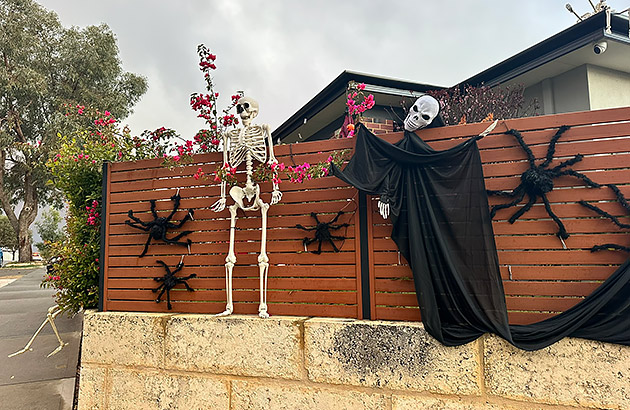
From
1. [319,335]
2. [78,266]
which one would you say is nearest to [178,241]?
[78,266]

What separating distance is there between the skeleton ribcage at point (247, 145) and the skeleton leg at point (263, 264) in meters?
0.40

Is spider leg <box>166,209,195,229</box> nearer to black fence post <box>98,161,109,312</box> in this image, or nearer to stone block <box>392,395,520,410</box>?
black fence post <box>98,161,109,312</box>

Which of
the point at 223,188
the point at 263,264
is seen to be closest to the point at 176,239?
the point at 223,188

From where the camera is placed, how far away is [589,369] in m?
2.53

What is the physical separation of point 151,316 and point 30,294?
1254 centimetres

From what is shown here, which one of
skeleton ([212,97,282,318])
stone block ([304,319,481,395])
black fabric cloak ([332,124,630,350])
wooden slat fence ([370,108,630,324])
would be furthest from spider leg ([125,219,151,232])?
wooden slat fence ([370,108,630,324])

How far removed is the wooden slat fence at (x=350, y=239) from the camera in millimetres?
2689

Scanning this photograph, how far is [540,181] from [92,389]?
13.2ft

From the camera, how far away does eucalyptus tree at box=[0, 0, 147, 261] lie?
21828 millimetres

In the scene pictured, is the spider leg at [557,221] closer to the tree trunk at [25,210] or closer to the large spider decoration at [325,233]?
the large spider decoration at [325,233]

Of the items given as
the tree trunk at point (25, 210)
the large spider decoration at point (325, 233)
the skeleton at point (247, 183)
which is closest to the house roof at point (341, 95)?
the skeleton at point (247, 183)

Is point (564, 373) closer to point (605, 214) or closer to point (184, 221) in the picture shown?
point (605, 214)

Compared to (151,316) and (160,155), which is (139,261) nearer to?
(151,316)

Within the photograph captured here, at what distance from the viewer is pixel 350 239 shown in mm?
3215
